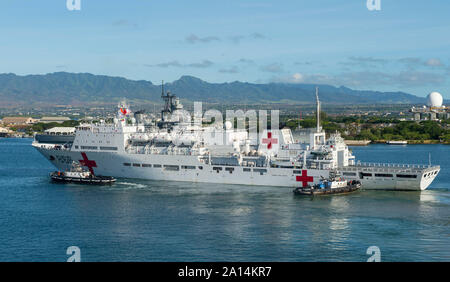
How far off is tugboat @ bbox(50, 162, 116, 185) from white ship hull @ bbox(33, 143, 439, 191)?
1.50 meters

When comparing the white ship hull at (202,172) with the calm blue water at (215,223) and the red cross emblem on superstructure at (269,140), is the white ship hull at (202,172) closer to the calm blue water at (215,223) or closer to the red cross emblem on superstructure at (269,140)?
the calm blue water at (215,223)

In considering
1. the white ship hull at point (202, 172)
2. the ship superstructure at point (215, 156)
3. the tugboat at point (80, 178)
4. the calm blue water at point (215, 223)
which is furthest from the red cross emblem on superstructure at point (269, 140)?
the tugboat at point (80, 178)

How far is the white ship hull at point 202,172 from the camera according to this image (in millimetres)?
28500

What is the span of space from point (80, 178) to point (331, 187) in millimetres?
15701

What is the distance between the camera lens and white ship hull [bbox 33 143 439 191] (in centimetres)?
2850

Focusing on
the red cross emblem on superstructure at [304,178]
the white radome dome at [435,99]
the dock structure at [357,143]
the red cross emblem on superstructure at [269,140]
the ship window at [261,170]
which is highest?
the white radome dome at [435,99]

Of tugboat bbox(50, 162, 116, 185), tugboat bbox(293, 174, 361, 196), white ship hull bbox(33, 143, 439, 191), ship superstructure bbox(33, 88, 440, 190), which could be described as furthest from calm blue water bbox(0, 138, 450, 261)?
tugboat bbox(50, 162, 116, 185)

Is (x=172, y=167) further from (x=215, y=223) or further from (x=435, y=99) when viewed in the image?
(x=435, y=99)

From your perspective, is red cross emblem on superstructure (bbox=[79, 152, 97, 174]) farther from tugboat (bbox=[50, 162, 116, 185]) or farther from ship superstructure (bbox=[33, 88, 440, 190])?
tugboat (bbox=[50, 162, 116, 185])

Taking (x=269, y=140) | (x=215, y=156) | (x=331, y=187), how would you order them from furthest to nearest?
(x=269, y=140) < (x=215, y=156) < (x=331, y=187)

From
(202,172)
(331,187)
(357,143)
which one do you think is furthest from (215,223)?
(357,143)

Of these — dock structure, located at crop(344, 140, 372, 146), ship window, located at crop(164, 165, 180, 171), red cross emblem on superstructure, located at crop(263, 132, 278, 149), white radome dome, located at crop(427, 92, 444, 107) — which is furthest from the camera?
white radome dome, located at crop(427, 92, 444, 107)

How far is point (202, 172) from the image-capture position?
104 feet
